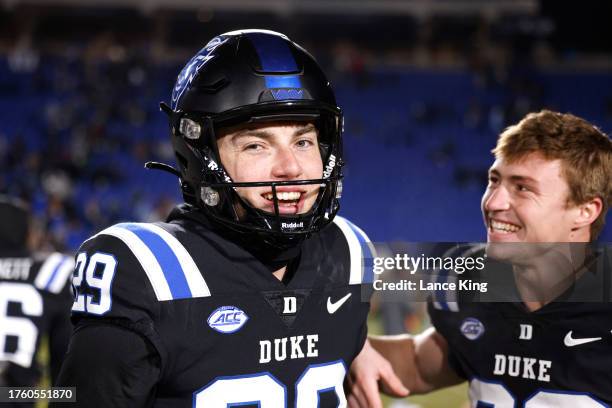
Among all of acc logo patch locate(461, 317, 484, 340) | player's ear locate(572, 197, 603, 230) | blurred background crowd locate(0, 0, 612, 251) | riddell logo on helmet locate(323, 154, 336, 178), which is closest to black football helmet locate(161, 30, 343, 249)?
riddell logo on helmet locate(323, 154, 336, 178)

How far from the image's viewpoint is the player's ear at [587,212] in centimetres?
221

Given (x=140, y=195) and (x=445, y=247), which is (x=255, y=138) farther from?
(x=140, y=195)

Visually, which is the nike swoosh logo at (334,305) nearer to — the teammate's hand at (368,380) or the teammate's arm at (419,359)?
the teammate's hand at (368,380)

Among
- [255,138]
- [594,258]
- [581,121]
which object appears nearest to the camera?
[255,138]

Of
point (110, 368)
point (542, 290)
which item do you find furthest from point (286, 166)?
point (542, 290)

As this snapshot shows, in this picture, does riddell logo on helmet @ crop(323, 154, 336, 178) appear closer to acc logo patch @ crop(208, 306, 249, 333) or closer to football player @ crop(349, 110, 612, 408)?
acc logo patch @ crop(208, 306, 249, 333)

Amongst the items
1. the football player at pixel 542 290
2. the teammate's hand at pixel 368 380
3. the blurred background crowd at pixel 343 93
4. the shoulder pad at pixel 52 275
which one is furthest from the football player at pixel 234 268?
the blurred background crowd at pixel 343 93

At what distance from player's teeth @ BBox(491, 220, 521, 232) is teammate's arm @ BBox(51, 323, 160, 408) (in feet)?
3.66

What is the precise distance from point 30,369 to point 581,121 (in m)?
2.46

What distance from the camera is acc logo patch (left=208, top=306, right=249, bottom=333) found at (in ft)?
5.51

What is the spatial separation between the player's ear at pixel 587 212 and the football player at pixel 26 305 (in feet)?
7.17

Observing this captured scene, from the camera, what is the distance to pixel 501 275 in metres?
2.13

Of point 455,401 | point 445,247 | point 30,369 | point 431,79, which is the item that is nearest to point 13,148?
point 431,79

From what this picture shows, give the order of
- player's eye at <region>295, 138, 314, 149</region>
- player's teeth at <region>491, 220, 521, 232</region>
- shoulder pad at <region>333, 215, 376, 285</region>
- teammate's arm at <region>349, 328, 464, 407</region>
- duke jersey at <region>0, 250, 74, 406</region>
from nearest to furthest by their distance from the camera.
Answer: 1. player's eye at <region>295, 138, 314, 149</region>
2. shoulder pad at <region>333, 215, 376, 285</region>
3. player's teeth at <region>491, 220, 521, 232</region>
4. teammate's arm at <region>349, 328, 464, 407</region>
5. duke jersey at <region>0, 250, 74, 406</region>
